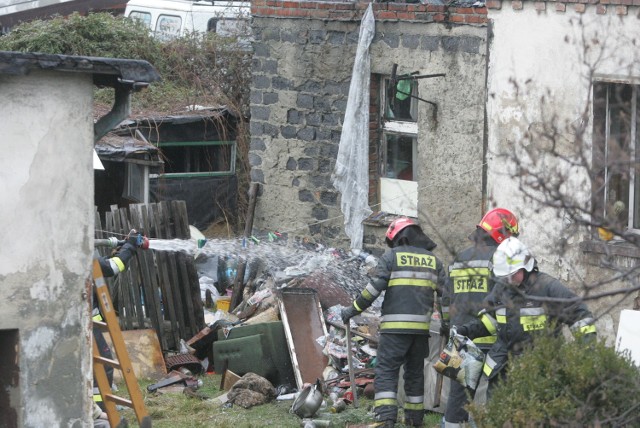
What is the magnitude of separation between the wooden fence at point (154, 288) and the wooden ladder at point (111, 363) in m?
3.10

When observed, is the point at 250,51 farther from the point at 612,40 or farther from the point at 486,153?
the point at 612,40

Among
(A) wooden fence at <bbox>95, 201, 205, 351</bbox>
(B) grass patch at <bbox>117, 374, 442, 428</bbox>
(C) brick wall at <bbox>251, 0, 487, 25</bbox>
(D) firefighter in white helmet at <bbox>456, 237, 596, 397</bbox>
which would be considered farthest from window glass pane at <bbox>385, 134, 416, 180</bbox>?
(D) firefighter in white helmet at <bbox>456, 237, 596, 397</bbox>

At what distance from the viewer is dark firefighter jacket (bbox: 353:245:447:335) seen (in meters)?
9.20

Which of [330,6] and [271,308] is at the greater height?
[330,6]

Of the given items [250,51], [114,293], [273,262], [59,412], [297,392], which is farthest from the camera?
[250,51]

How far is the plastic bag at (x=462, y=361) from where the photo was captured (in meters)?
8.30

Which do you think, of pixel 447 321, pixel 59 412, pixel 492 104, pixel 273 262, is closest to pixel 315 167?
pixel 273 262

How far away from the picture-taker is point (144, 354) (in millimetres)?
11328

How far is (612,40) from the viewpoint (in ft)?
31.6

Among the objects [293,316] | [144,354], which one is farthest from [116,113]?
[144,354]

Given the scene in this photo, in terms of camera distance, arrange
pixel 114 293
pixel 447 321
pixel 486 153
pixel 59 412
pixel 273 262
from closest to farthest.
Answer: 1. pixel 59 412
2. pixel 447 321
3. pixel 486 153
4. pixel 114 293
5. pixel 273 262

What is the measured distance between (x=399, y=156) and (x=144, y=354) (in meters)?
3.58

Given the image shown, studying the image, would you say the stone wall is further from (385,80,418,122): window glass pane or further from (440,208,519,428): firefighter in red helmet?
(440,208,519,428): firefighter in red helmet

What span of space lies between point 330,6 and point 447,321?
4735 mm
